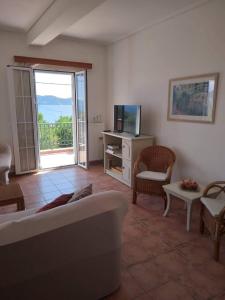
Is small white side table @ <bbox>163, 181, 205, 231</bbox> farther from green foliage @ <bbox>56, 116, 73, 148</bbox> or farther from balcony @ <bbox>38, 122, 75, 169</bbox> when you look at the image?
green foliage @ <bbox>56, 116, 73, 148</bbox>

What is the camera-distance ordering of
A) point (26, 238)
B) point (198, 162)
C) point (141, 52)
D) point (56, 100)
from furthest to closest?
1. point (56, 100)
2. point (141, 52)
3. point (198, 162)
4. point (26, 238)

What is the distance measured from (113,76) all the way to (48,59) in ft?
4.41

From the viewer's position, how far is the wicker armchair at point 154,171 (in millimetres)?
2914

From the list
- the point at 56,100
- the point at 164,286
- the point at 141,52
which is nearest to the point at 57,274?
the point at 164,286

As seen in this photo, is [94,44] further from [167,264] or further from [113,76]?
[167,264]

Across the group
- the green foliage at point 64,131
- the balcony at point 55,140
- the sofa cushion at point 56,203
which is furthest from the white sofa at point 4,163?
the green foliage at point 64,131

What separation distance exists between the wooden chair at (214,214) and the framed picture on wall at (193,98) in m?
0.92

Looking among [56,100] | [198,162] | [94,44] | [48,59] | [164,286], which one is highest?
[94,44]

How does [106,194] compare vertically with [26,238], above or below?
above

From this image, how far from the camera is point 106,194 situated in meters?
1.45

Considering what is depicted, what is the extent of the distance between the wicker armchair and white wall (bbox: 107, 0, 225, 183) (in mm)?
245

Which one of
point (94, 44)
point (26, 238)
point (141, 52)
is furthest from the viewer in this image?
point (94, 44)

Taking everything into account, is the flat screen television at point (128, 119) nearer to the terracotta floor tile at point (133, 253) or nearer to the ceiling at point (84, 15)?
the ceiling at point (84, 15)

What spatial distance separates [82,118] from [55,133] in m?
2.04
